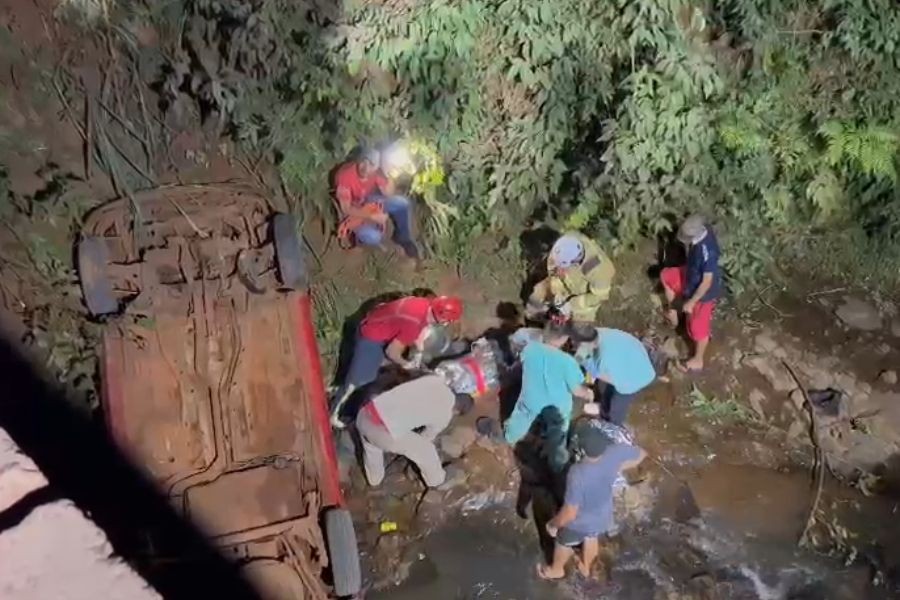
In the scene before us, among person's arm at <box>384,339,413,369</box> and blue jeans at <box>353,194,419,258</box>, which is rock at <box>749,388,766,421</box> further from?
blue jeans at <box>353,194,419,258</box>

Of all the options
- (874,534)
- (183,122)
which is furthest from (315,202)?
(874,534)

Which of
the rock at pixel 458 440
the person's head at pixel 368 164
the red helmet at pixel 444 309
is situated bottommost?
the rock at pixel 458 440

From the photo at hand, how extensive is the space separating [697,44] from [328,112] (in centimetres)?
296

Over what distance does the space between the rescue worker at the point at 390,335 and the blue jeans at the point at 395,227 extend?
1.36m

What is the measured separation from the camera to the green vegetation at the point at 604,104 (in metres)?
7.29

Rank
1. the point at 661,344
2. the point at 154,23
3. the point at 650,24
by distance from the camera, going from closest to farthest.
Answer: the point at 650,24
the point at 661,344
the point at 154,23

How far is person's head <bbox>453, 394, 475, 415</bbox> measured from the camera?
7.01 m

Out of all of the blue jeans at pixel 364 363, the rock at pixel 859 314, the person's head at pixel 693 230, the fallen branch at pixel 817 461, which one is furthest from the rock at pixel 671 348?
the blue jeans at pixel 364 363

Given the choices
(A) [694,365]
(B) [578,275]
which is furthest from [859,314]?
(B) [578,275]

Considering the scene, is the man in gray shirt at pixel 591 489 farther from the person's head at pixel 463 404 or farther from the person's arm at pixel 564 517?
the person's head at pixel 463 404

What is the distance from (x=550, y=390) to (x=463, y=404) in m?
1.03

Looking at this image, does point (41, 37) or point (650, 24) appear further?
point (41, 37)

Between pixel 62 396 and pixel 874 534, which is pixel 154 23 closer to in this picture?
pixel 62 396

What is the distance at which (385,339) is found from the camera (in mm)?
6602
